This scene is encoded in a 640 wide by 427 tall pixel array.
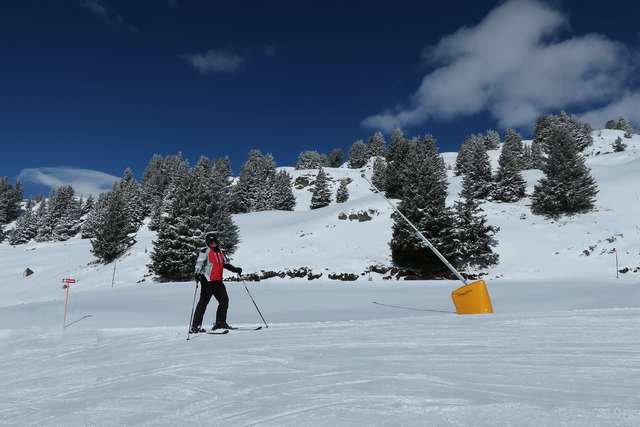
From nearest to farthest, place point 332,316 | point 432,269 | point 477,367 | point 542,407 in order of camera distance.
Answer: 1. point 542,407
2. point 477,367
3. point 332,316
4. point 432,269

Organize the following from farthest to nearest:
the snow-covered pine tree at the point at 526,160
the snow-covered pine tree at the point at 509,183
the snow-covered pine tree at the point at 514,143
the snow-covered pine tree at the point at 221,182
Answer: the snow-covered pine tree at the point at 514,143 → the snow-covered pine tree at the point at 526,160 → the snow-covered pine tree at the point at 509,183 → the snow-covered pine tree at the point at 221,182

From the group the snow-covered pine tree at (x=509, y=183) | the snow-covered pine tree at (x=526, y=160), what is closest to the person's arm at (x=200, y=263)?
the snow-covered pine tree at (x=509, y=183)

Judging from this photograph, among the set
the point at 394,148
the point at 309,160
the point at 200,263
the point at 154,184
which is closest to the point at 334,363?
the point at 200,263

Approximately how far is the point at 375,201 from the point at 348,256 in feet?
35.3

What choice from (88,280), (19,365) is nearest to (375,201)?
(88,280)

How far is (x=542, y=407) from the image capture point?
272cm

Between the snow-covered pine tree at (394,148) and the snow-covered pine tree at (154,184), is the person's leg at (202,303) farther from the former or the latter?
the snow-covered pine tree at (154,184)

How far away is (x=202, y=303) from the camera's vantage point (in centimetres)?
831

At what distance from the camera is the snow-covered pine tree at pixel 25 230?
75.2m

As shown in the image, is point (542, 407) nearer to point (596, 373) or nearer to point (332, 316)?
point (596, 373)

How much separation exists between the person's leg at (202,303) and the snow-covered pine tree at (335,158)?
11815 centimetres

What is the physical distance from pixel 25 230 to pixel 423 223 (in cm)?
7887

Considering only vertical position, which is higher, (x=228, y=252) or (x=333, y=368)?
(x=228, y=252)

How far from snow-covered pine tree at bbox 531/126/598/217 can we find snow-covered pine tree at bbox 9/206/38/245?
275 feet
